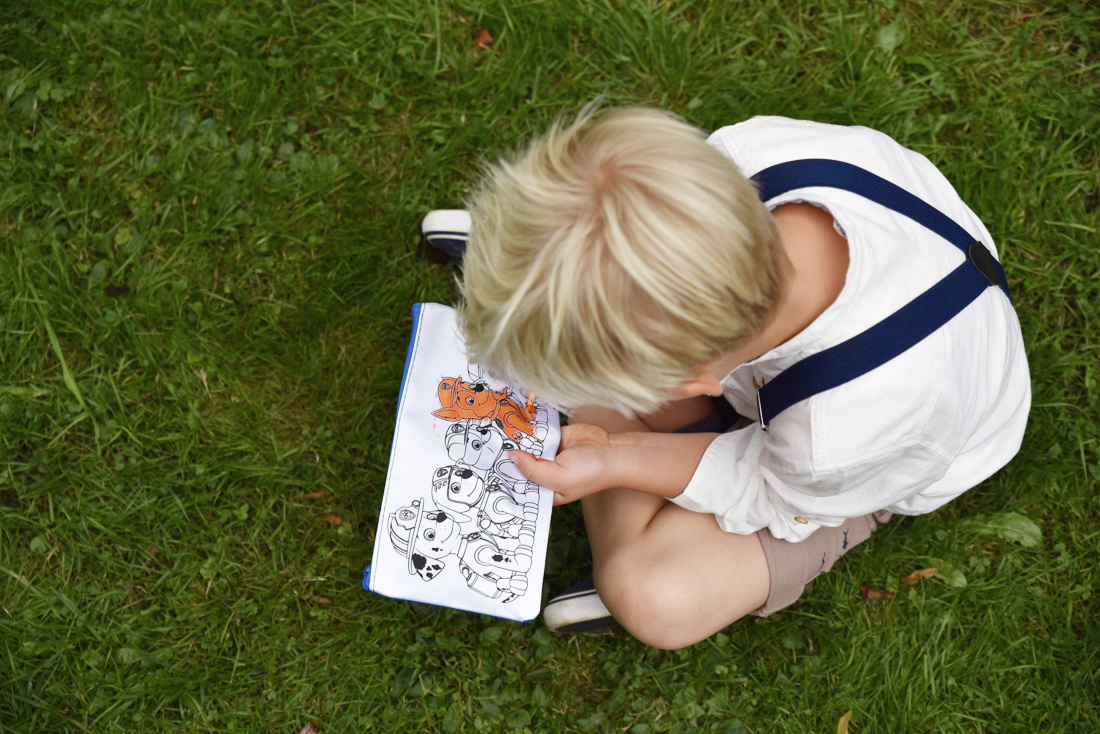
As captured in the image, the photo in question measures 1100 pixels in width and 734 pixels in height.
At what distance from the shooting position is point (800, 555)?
6.14 ft

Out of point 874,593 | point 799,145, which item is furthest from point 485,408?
point 874,593

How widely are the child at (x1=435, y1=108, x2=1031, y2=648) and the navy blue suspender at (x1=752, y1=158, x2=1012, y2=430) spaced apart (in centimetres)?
2

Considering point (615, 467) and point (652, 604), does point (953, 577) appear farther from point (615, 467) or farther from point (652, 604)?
point (615, 467)

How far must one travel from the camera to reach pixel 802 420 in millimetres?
1458

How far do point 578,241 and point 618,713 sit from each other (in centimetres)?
161

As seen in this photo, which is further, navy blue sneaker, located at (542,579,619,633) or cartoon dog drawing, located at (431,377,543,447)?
navy blue sneaker, located at (542,579,619,633)

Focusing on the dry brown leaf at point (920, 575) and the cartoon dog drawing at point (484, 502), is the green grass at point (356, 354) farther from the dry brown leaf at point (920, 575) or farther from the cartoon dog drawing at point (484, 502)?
the cartoon dog drawing at point (484, 502)

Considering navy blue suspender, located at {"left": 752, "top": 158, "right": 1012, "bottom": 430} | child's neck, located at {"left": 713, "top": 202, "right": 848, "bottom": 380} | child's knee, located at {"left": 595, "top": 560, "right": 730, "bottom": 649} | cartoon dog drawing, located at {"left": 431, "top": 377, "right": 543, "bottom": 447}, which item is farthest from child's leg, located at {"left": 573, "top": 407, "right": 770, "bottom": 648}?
child's neck, located at {"left": 713, "top": 202, "right": 848, "bottom": 380}

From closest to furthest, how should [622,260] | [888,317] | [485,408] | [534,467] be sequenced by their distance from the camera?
[622,260]
[888,317]
[534,467]
[485,408]

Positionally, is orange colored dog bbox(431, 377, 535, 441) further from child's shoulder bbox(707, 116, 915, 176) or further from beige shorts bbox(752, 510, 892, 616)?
child's shoulder bbox(707, 116, 915, 176)

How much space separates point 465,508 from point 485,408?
258 millimetres

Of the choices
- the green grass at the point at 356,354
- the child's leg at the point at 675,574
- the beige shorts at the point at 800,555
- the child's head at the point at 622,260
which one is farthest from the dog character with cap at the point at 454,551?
the child's head at the point at 622,260

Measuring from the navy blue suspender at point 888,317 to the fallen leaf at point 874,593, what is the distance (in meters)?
1.01

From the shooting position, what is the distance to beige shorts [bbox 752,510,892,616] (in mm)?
1853
